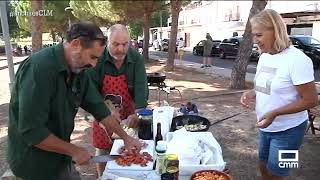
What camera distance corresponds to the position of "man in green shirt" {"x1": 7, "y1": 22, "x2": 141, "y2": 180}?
6.25 feet

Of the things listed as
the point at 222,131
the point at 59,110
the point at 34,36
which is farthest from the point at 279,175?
the point at 34,36

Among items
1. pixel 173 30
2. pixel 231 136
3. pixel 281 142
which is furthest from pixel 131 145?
pixel 173 30

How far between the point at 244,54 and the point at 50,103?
991 centimetres

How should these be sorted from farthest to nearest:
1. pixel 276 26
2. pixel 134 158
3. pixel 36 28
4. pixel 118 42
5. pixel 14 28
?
pixel 14 28 → pixel 36 28 → pixel 118 42 → pixel 276 26 → pixel 134 158

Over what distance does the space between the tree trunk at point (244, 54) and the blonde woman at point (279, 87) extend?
8156mm

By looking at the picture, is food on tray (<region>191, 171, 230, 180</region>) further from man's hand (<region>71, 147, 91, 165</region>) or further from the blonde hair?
the blonde hair

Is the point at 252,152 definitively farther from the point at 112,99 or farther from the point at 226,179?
the point at 226,179

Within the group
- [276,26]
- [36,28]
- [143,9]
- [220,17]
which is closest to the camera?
[276,26]

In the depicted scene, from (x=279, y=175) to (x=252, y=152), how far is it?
109 inches

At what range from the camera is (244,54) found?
37.2 ft

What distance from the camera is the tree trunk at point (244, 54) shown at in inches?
417

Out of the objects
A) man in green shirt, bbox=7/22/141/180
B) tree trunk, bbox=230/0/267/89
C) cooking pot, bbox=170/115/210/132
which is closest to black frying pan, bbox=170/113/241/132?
cooking pot, bbox=170/115/210/132

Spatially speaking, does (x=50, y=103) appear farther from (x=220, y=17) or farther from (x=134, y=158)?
(x=220, y=17)

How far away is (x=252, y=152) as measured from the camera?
5.57m
